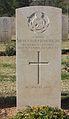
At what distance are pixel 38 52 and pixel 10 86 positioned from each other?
312 cm

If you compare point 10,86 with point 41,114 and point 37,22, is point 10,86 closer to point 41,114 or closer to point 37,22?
point 37,22

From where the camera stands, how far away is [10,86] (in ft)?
33.7

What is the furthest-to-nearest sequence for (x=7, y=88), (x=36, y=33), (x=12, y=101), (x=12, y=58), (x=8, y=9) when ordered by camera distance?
(x=8, y=9), (x=12, y=58), (x=7, y=88), (x=12, y=101), (x=36, y=33)

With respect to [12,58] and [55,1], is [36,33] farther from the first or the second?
[55,1]

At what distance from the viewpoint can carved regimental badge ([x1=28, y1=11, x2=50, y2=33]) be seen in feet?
23.9

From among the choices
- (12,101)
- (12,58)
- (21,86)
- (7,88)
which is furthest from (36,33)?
(12,58)

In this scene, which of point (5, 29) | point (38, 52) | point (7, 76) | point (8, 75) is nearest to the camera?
point (38, 52)

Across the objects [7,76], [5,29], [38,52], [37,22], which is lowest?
[7,76]

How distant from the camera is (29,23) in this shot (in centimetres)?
729

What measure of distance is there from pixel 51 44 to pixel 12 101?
68.8 inches

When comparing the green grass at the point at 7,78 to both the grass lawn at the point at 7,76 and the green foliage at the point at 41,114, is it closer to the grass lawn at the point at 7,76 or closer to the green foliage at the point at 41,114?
the grass lawn at the point at 7,76

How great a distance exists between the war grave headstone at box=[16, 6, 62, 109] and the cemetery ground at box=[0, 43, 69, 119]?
0.63 metres

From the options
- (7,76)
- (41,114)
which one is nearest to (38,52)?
(41,114)

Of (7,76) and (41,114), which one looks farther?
(7,76)
